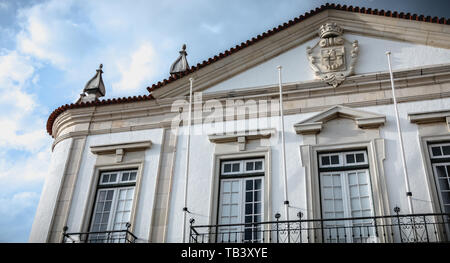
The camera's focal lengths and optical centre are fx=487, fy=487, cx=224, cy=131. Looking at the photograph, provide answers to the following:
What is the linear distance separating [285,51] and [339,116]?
211 cm

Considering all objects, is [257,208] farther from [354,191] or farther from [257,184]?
[354,191]

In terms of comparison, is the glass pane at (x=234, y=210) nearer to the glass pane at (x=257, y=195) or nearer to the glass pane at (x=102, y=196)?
the glass pane at (x=257, y=195)

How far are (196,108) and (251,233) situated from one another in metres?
3.14

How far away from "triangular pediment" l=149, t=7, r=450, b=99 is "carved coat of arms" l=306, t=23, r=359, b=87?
0.15 metres

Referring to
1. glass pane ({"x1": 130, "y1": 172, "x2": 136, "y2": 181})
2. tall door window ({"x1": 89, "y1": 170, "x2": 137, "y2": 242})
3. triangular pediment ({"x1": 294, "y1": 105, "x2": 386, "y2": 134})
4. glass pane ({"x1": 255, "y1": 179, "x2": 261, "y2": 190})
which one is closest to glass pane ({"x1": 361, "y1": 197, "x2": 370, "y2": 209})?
triangular pediment ({"x1": 294, "y1": 105, "x2": 386, "y2": 134})

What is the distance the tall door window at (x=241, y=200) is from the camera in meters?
8.66

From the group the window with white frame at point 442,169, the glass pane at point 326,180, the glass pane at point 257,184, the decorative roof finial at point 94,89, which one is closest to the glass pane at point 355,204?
the glass pane at point 326,180

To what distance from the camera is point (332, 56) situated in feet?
33.2

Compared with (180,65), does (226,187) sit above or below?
below

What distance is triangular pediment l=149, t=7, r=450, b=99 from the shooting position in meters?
10.1

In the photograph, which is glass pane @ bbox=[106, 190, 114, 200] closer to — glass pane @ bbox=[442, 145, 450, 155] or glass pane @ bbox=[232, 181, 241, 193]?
glass pane @ bbox=[232, 181, 241, 193]

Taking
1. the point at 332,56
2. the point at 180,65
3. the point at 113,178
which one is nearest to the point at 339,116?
the point at 332,56

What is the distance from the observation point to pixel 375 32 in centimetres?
1022

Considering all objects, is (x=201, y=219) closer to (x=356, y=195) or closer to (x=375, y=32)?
(x=356, y=195)
